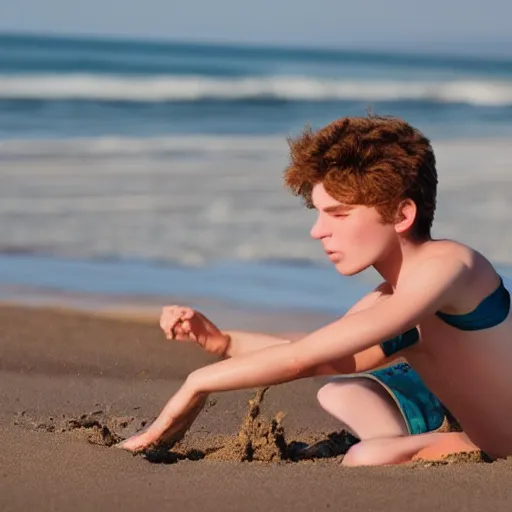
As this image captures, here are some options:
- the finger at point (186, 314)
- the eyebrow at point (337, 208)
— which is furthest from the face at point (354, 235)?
the finger at point (186, 314)

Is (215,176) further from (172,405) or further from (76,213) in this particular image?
(172,405)

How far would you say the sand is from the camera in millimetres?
2570

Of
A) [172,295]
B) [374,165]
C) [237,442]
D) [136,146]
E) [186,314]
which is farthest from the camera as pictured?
[136,146]

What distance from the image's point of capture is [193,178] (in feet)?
32.6

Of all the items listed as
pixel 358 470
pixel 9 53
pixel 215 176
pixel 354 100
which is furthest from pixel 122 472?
pixel 9 53

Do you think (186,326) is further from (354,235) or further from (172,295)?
(172,295)

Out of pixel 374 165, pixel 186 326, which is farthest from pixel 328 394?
pixel 374 165

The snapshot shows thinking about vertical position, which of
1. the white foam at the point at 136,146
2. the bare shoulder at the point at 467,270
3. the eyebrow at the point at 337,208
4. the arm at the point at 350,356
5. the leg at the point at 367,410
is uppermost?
the white foam at the point at 136,146

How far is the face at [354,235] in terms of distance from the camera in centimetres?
298

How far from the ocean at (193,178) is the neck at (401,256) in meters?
0.54

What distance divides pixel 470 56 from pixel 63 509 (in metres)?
41.9

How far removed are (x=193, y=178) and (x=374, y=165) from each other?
7.03m

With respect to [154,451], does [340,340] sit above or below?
above

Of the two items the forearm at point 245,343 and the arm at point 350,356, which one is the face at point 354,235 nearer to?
the arm at point 350,356
